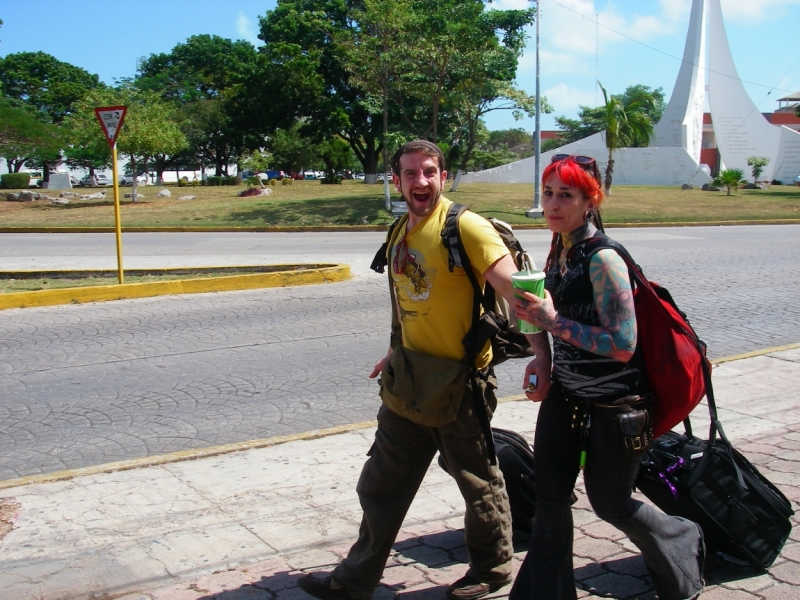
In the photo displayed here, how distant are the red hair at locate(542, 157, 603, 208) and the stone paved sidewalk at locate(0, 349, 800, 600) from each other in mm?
1560

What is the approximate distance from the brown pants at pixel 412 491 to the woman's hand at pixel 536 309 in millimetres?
534

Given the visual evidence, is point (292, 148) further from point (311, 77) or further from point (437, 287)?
point (437, 287)

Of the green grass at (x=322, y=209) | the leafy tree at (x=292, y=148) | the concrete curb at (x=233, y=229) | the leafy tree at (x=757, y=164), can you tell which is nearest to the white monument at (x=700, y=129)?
the leafy tree at (x=757, y=164)

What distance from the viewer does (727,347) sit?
7.67 m

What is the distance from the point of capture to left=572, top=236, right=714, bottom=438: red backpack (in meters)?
2.64

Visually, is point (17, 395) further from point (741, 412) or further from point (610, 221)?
point (610, 221)

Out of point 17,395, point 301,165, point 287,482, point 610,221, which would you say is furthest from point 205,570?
point 301,165

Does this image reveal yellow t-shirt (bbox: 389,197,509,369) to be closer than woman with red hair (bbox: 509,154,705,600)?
No

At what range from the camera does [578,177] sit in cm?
271

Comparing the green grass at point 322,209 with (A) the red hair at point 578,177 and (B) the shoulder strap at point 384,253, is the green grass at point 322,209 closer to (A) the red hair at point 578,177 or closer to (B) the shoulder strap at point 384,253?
(B) the shoulder strap at point 384,253

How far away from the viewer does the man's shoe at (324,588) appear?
10.3 feet

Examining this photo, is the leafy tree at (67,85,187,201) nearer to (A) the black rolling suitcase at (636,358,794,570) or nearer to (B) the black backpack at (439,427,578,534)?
(B) the black backpack at (439,427,578,534)

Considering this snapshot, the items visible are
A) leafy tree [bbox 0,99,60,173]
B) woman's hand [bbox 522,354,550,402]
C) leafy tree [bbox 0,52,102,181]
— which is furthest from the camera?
leafy tree [bbox 0,52,102,181]

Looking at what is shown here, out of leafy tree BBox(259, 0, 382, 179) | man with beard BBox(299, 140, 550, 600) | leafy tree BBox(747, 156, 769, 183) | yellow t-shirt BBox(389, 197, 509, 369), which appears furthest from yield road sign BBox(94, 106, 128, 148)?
leafy tree BBox(747, 156, 769, 183)
